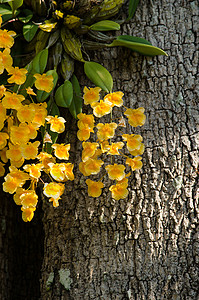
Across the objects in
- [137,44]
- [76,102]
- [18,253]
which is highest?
[137,44]

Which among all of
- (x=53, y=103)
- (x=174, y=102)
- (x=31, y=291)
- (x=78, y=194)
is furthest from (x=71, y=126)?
(x=31, y=291)

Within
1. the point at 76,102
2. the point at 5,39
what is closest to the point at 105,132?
the point at 76,102

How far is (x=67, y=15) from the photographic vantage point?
1553mm

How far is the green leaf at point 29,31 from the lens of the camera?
1.53 metres

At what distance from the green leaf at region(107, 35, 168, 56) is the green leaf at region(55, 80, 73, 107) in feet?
0.89

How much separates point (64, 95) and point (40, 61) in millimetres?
179

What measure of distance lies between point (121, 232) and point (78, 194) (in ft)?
0.79

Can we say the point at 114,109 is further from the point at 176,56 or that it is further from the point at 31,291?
the point at 31,291

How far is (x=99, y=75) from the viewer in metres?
1.49

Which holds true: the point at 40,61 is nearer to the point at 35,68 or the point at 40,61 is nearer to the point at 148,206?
the point at 35,68

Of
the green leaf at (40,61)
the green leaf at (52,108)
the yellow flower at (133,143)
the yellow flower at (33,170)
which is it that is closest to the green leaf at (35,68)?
the green leaf at (40,61)

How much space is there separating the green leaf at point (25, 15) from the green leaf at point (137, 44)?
0.37 m

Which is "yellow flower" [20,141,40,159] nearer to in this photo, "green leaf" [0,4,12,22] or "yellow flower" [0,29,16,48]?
"yellow flower" [0,29,16,48]

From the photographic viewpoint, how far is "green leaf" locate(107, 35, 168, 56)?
1.52m
